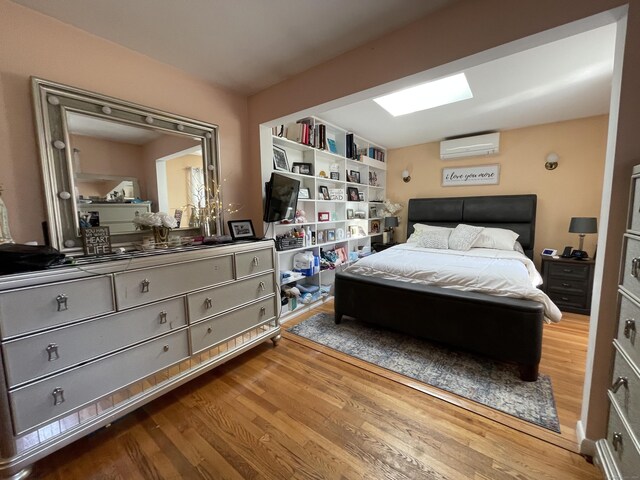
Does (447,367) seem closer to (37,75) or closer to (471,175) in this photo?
(471,175)

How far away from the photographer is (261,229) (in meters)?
2.72

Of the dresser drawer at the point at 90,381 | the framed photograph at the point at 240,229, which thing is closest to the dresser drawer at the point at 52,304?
the dresser drawer at the point at 90,381

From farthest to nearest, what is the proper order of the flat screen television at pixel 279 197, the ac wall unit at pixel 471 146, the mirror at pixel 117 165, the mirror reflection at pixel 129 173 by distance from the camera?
the ac wall unit at pixel 471 146, the flat screen television at pixel 279 197, the mirror reflection at pixel 129 173, the mirror at pixel 117 165

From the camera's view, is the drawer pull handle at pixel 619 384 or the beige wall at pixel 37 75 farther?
the beige wall at pixel 37 75

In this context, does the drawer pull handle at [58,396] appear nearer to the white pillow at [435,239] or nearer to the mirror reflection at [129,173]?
the mirror reflection at [129,173]

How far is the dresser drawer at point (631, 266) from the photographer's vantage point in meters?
1.00

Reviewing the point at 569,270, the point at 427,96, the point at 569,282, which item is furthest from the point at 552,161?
the point at 427,96

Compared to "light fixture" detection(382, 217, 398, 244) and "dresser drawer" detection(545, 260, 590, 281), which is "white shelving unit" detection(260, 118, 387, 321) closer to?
"light fixture" detection(382, 217, 398, 244)

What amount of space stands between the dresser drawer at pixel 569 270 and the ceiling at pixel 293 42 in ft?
5.99

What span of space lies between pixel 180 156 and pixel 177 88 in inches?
21.9

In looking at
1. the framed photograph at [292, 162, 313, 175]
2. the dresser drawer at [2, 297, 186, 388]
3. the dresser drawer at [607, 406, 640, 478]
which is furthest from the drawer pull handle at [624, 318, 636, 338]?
the framed photograph at [292, 162, 313, 175]

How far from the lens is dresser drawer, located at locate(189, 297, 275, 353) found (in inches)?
70.9

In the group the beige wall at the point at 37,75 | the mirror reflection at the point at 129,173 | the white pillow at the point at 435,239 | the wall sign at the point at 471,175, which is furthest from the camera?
the wall sign at the point at 471,175

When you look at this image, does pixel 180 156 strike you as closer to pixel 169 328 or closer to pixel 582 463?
pixel 169 328
